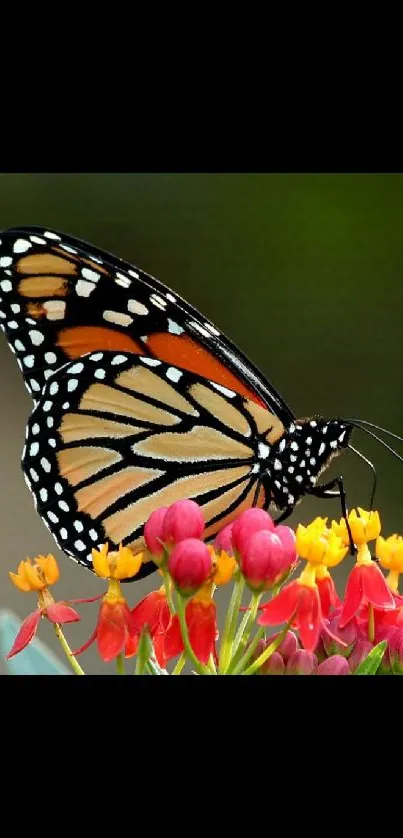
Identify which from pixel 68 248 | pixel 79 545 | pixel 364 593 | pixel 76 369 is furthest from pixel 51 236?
pixel 364 593

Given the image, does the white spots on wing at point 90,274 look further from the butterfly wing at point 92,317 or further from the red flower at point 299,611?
the red flower at point 299,611

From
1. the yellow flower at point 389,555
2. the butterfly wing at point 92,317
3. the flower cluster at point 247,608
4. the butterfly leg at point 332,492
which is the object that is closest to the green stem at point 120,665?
the flower cluster at point 247,608

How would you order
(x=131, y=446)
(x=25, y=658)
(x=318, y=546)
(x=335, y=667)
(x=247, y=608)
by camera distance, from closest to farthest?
1. (x=335, y=667)
2. (x=247, y=608)
3. (x=318, y=546)
4. (x=25, y=658)
5. (x=131, y=446)

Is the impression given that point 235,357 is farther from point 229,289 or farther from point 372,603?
point 229,289

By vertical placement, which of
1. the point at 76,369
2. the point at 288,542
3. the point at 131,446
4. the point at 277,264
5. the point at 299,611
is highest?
the point at 277,264

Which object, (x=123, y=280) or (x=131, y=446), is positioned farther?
(x=131, y=446)

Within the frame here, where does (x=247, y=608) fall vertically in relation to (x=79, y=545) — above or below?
below

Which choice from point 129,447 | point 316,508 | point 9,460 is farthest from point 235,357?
point 9,460

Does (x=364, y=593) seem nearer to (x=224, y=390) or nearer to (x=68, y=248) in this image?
(x=224, y=390)
